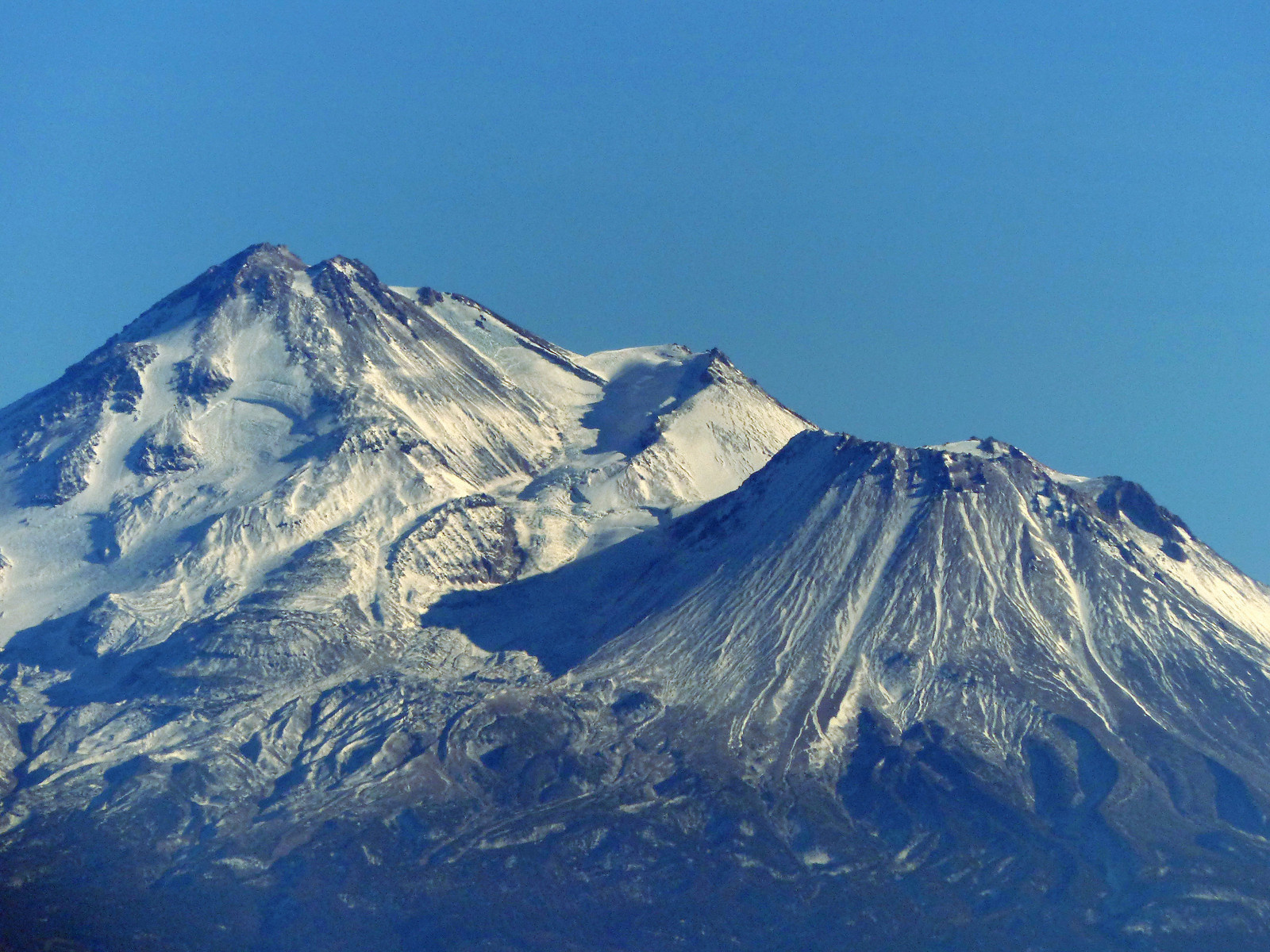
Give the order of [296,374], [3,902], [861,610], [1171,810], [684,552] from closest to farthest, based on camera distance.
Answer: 1. [3,902]
2. [1171,810]
3. [861,610]
4. [684,552]
5. [296,374]

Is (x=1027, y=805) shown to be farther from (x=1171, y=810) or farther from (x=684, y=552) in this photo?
(x=684, y=552)

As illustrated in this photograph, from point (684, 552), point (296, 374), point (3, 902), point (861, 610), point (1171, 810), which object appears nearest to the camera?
point (3, 902)

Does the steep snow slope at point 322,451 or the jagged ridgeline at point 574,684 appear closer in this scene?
the jagged ridgeline at point 574,684

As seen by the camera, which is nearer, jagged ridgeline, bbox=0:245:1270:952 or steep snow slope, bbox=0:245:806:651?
jagged ridgeline, bbox=0:245:1270:952

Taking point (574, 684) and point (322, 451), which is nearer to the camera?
point (574, 684)

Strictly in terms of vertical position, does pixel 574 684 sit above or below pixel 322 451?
below

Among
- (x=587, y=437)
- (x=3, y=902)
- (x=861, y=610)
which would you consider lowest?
(x=3, y=902)

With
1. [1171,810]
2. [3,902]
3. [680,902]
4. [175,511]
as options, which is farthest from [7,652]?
[1171,810]

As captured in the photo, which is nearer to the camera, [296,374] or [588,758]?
[588,758]
